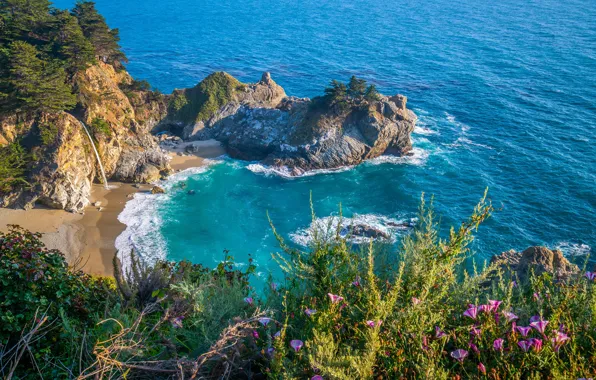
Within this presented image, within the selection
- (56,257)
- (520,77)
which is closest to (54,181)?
(56,257)

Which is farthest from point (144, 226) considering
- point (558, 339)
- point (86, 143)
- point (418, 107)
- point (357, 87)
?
point (418, 107)

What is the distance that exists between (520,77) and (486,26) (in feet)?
109

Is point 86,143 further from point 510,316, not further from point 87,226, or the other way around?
point 510,316

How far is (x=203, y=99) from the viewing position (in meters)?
55.4

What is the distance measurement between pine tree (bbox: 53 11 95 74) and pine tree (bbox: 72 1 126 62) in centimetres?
296

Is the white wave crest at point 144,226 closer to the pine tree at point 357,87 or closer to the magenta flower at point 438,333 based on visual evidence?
the pine tree at point 357,87

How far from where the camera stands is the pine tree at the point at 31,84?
3791 cm

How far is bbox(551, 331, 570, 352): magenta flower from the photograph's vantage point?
227 inches

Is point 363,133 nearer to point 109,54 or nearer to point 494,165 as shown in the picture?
point 494,165

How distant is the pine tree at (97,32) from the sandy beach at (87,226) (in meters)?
16.6

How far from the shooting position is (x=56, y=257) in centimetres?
1251

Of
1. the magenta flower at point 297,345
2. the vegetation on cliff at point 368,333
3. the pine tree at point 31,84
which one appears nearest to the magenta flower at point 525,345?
the vegetation on cliff at point 368,333

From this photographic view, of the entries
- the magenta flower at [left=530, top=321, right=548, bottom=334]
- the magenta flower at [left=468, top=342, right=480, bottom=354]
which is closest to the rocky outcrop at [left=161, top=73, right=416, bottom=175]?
the magenta flower at [left=468, top=342, right=480, bottom=354]

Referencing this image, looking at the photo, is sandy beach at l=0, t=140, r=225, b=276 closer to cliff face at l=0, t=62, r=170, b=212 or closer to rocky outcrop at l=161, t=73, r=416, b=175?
cliff face at l=0, t=62, r=170, b=212
